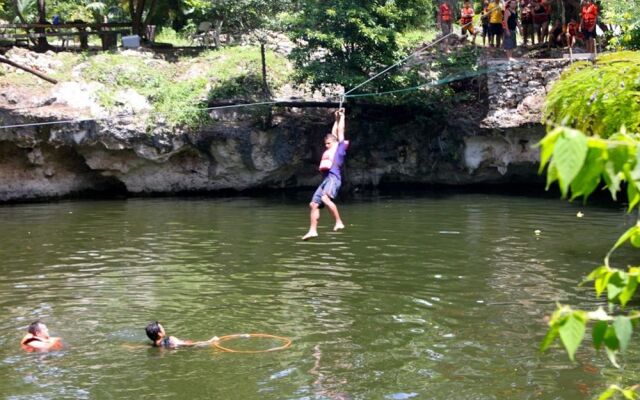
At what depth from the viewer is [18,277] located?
16.4m

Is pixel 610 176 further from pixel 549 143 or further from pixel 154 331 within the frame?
pixel 154 331

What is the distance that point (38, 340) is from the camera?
37.6ft

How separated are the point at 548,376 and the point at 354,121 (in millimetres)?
18393

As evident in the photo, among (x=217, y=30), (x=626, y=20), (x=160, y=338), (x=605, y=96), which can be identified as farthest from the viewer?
(x=217, y=30)

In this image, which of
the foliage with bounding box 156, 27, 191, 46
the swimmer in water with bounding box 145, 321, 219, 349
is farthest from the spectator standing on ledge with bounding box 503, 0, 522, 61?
the swimmer in water with bounding box 145, 321, 219, 349

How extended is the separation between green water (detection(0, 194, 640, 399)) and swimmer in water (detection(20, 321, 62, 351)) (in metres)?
0.22

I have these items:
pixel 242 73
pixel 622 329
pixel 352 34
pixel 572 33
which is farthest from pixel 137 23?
pixel 622 329

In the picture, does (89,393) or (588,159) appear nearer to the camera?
(588,159)

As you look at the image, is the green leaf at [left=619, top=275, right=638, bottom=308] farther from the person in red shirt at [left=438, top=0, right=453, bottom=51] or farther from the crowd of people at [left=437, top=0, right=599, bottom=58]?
the person in red shirt at [left=438, top=0, right=453, bottom=51]

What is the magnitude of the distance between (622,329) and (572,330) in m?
0.16

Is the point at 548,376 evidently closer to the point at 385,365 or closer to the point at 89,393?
the point at 385,365

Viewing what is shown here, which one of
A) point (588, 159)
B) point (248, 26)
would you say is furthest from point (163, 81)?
point (588, 159)

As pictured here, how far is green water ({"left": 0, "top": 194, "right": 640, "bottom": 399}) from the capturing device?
33.7ft

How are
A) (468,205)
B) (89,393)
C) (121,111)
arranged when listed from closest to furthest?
(89,393) < (468,205) < (121,111)
